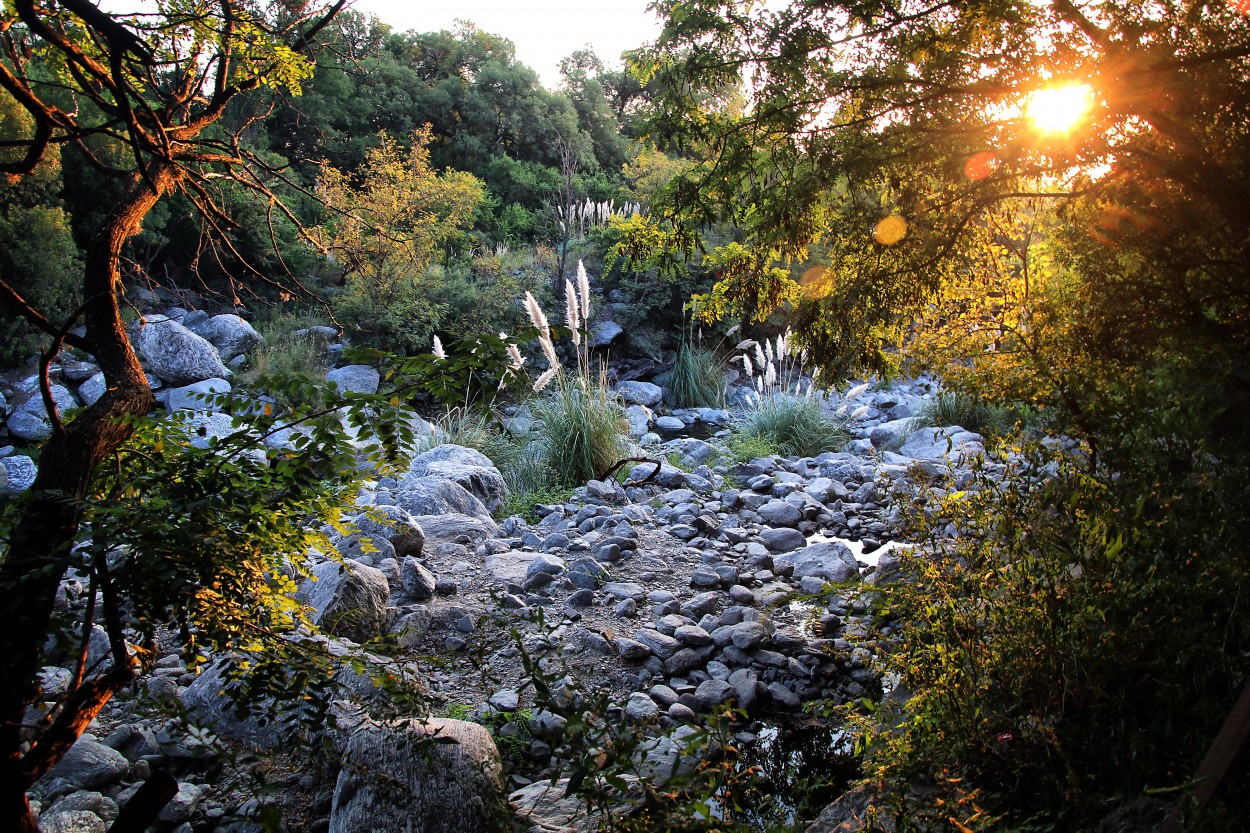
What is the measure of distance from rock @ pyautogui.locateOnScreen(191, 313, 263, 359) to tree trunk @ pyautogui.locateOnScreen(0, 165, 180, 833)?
1106cm

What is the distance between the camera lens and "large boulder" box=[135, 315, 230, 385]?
423 inches

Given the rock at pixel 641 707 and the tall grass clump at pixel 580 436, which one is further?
the tall grass clump at pixel 580 436

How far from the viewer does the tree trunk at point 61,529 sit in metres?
1.55

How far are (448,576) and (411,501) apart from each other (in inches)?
51.1

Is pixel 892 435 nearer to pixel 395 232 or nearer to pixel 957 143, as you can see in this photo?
pixel 957 143

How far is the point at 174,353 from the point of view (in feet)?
35.4

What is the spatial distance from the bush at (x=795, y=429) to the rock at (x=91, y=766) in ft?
22.5

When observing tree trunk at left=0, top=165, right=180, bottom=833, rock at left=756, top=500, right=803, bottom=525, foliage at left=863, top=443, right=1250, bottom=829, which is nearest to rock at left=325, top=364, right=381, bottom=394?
rock at left=756, top=500, right=803, bottom=525

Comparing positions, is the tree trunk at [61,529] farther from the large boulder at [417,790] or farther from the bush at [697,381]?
the bush at [697,381]

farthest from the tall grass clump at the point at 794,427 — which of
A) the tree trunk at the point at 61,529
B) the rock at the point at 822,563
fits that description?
the tree trunk at the point at 61,529

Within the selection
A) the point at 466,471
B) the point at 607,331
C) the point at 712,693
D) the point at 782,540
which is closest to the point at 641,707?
the point at 712,693

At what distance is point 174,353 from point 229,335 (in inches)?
52.2

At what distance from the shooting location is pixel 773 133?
3.29 meters

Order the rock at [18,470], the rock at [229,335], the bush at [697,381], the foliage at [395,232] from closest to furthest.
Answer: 1. the rock at [18,470]
2. the bush at [697,381]
3. the foliage at [395,232]
4. the rock at [229,335]
